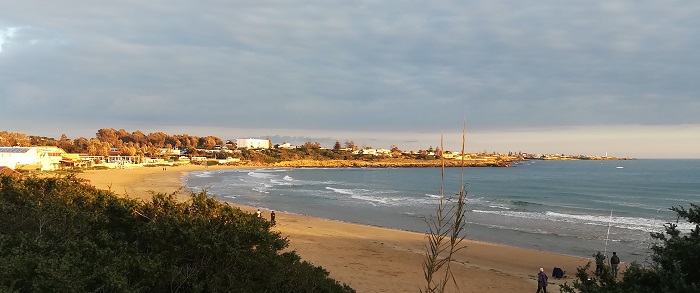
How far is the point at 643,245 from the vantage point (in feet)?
68.3

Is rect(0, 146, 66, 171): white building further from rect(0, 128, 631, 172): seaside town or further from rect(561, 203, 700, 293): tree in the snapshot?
rect(561, 203, 700, 293): tree

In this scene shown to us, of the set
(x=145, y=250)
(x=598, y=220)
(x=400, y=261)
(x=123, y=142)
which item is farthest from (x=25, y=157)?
(x=123, y=142)

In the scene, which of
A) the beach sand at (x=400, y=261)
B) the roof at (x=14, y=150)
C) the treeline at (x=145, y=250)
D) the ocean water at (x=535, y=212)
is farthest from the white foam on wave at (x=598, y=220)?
the roof at (x=14, y=150)

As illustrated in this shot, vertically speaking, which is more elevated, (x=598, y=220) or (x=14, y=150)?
(x=14, y=150)

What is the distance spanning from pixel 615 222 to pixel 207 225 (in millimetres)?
28437

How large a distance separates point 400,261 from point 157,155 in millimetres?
117494

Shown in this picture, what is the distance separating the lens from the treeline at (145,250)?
199 inches

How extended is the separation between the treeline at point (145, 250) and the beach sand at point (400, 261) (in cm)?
476

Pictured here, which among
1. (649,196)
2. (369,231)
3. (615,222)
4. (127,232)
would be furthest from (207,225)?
(649,196)

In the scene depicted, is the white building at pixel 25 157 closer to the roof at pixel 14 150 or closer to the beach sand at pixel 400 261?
the roof at pixel 14 150

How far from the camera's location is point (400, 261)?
650 inches

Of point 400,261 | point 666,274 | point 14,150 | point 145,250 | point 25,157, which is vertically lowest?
point 400,261

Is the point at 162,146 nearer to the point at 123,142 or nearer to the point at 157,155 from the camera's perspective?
the point at 123,142

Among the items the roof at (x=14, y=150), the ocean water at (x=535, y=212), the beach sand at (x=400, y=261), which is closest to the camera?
the beach sand at (x=400, y=261)
